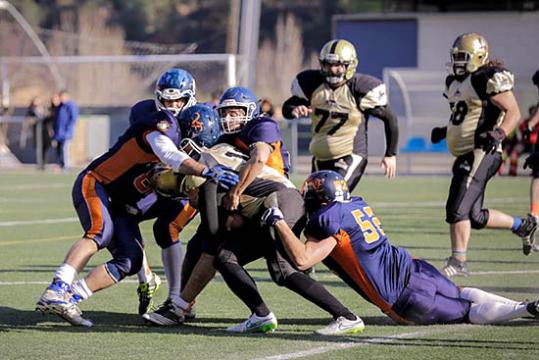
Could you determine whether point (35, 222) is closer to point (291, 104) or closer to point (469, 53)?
point (291, 104)

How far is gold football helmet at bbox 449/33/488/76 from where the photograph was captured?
29.4 feet

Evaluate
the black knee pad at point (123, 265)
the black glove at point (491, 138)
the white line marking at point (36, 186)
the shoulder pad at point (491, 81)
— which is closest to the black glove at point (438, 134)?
the shoulder pad at point (491, 81)

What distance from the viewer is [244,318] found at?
23.4ft

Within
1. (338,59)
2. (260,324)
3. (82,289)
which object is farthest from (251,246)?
(338,59)

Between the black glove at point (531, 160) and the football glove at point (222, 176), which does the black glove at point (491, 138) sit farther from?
the football glove at point (222, 176)

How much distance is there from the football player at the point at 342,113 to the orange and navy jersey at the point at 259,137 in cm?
198

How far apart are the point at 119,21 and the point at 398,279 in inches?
2135

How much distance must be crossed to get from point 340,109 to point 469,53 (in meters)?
1.09

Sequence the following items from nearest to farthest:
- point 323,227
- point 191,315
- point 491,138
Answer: point 323,227
point 191,315
point 491,138

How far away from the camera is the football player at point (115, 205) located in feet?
21.8

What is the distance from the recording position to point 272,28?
208ft

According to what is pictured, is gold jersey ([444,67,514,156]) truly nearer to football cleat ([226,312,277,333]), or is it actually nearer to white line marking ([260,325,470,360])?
white line marking ([260,325,470,360])

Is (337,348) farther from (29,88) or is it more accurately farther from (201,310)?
(29,88)

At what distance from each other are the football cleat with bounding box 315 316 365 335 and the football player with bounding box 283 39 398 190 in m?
2.41
